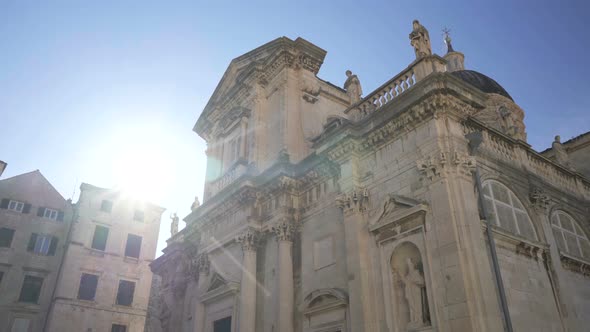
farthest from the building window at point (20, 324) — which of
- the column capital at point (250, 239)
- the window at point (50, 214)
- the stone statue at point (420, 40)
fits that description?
the stone statue at point (420, 40)

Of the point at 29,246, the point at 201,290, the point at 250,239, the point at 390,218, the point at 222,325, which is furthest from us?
the point at 29,246

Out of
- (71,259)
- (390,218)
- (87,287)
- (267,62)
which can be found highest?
(267,62)

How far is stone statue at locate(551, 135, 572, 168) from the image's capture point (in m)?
17.5

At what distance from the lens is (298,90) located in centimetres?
1805

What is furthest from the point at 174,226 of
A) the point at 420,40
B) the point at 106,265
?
the point at 420,40

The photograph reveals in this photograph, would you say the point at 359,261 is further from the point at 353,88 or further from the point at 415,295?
the point at 353,88

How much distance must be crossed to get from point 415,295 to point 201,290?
10.2 metres

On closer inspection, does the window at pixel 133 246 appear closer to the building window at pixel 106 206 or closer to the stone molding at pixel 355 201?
the building window at pixel 106 206

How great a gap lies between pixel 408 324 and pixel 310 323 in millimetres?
3593

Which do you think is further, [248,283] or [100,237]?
[100,237]

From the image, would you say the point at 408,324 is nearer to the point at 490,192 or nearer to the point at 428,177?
the point at 428,177

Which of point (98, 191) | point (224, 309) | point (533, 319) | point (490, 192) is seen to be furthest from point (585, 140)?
point (98, 191)

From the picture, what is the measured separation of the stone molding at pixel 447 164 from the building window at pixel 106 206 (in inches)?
1099

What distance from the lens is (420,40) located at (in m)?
12.5
